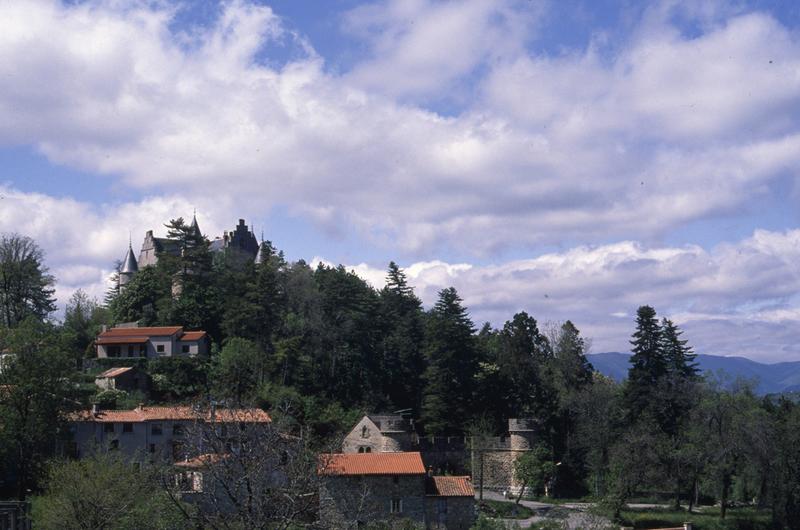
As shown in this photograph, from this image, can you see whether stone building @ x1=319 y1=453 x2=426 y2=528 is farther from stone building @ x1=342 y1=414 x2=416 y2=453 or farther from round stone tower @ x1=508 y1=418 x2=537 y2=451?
round stone tower @ x1=508 y1=418 x2=537 y2=451

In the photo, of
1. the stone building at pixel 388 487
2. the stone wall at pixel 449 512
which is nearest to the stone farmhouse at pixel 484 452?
the stone building at pixel 388 487

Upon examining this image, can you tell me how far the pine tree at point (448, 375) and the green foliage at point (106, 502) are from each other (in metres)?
26.0

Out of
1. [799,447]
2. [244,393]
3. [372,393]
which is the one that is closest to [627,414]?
[799,447]

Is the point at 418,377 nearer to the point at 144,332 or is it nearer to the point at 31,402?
the point at 144,332

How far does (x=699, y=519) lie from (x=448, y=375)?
18.3 metres

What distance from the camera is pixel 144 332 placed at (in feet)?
191

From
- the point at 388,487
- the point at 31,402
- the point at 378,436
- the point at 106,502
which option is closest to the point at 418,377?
the point at 378,436

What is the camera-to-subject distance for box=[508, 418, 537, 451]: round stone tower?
5562 centimetres

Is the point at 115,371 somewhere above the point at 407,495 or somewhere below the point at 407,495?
above

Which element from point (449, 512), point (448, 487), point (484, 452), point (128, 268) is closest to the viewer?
point (449, 512)

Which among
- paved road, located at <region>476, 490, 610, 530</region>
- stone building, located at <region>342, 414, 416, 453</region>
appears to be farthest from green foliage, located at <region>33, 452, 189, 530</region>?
paved road, located at <region>476, 490, 610, 530</region>

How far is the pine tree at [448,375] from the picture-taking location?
57188 millimetres

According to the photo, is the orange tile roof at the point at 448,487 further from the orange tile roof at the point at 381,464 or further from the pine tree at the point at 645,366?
the pine tree at the point at 645,366

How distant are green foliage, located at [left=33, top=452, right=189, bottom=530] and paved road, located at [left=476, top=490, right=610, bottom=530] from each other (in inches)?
705
